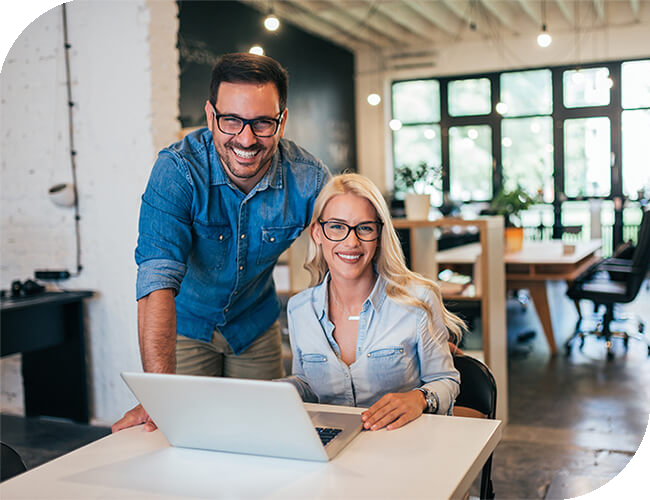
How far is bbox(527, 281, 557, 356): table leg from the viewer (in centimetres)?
513

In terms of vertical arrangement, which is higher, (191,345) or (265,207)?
(265,207)

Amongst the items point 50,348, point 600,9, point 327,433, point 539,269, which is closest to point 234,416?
point 327,433

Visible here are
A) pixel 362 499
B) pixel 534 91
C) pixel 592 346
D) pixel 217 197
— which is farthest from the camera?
pixel 534 91

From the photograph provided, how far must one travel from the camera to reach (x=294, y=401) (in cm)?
109

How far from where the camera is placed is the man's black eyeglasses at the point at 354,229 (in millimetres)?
1796

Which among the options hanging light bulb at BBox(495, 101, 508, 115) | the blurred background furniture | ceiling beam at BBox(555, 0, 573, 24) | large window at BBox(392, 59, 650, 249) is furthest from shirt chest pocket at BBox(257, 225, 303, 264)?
hanging light bulb at BBox(495, 101, 508, 115)

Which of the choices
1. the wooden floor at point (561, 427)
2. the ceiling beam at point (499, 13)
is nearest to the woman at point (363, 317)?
the wooden floor at point (561, 427)

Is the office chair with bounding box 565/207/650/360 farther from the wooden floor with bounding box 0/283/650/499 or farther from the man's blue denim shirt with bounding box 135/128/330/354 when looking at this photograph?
the man's blue denim shirt with bounding box 135/128/330/354

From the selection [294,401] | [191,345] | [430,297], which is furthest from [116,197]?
[294,401]

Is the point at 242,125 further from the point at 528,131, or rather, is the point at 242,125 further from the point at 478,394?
the point at 528,131

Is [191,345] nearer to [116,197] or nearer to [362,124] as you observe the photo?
[116,197]

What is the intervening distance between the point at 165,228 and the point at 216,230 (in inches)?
7.5

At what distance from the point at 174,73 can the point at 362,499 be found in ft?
10.1

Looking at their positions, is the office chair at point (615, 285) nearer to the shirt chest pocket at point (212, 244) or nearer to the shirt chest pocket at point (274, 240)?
the shirt chest pocket at point (274, 240)
